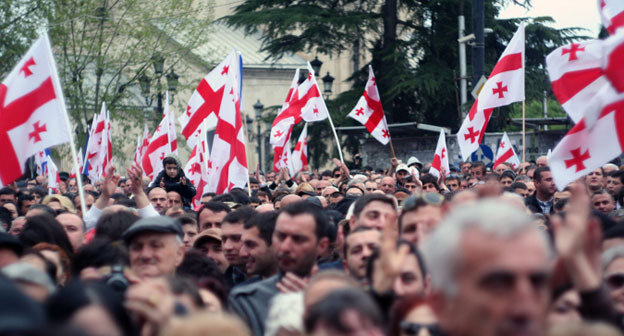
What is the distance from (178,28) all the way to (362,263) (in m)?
24.2

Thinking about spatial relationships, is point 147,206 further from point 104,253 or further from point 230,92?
point 230,92

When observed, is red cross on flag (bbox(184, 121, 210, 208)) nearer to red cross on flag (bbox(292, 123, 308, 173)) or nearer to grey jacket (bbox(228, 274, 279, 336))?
red cross on flag (bbox(292, 123, 308, 173))

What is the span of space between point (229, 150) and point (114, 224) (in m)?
4.48

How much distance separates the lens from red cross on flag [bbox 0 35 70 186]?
758 centimetres

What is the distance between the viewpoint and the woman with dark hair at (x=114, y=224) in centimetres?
642

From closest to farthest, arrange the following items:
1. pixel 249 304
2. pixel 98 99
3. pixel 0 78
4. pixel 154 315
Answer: pixel 154 315, pixel 249 304, pixel 0 78, pixel 98 99

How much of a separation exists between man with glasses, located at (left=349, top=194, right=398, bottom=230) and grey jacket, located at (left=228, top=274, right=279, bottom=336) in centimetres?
105

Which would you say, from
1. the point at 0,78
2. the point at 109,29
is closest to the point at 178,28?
the point at 109,29

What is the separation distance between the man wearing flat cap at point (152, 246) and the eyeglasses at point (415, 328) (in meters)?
2.11

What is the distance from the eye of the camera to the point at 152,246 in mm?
5316

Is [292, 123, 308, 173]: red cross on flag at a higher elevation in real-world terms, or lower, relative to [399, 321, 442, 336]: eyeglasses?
A: higher

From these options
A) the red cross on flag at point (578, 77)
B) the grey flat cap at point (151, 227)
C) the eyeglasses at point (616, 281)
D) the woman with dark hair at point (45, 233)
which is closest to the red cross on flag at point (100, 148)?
the woman with dark hair at point (45, 233)

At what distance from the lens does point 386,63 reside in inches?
1192

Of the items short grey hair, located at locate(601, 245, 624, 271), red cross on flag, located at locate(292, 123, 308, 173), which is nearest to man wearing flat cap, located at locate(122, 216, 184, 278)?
short grey hair, located at locate(601, 245, 624, 271)
